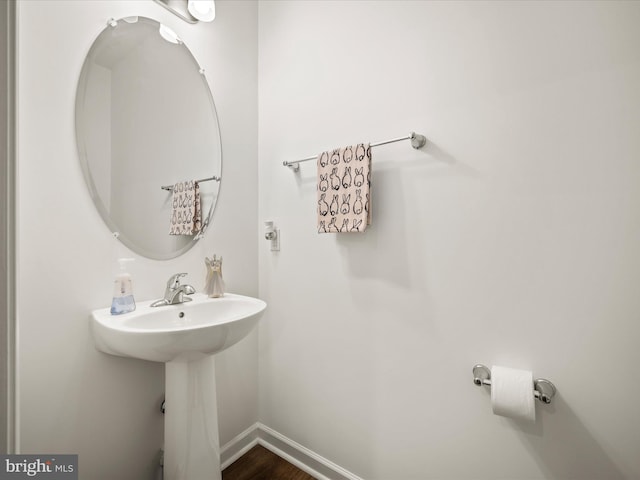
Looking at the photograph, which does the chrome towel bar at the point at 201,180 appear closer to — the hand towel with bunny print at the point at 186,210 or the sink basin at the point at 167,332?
the hand towel with bunny print at the point at 186,210

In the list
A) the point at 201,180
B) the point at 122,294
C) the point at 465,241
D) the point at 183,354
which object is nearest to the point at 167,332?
the point at 183,354

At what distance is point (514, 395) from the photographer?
34.2 inches

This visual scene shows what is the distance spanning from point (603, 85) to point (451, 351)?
0.94 m

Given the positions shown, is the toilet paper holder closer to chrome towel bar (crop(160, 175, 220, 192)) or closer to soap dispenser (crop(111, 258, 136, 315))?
soap dispenser (crop(111, 258, 136, 315))

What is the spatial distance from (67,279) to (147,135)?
63 centimetres

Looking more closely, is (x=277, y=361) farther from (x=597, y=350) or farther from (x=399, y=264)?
(x=597, y=350)

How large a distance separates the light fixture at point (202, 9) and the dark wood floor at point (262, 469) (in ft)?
6.99

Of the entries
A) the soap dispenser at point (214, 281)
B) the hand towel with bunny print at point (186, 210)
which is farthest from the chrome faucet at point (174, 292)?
the hand towel with bunny print at point (186, 210)

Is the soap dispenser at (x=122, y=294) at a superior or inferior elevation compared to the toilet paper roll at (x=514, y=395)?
superior

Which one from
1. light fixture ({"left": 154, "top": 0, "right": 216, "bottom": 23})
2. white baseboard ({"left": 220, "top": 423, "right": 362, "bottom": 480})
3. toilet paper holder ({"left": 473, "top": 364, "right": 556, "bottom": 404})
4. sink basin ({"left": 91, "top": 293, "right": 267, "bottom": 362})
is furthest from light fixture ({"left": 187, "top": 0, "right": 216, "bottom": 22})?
white baseboard ({"left": 220, "top": 423, "right": 362, "bottom": 480})

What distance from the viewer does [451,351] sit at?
107 cm

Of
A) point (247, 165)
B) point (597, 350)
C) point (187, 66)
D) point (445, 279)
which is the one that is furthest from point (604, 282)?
point (187, 66)

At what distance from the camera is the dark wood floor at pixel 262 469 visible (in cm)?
139

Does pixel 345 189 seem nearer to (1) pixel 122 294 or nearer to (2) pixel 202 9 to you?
(1) pixel 122 294
